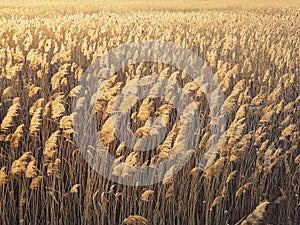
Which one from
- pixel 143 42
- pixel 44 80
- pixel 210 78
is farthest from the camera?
pixel 143 42

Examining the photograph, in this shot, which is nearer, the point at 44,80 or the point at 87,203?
the point at 87,203

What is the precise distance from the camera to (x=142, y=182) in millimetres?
3008

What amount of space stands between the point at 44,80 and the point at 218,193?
251cm

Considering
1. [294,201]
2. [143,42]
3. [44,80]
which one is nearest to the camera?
[294,201]

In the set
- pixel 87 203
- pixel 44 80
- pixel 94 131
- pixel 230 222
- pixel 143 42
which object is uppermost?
pixel 143 42

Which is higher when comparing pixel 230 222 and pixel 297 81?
pixel 297 81

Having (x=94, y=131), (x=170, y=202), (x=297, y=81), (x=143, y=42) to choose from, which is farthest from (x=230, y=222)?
(x=143, y=42)

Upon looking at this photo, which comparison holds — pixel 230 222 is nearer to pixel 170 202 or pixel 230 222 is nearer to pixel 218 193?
pixel 218 193

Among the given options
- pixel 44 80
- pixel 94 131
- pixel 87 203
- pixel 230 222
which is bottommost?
pixel 230 222

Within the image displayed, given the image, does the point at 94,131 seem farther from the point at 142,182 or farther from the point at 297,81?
the point at 297,81

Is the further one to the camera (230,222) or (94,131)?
(94,131)

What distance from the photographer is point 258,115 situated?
452 centimetres

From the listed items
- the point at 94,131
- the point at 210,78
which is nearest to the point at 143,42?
the point at 210,78

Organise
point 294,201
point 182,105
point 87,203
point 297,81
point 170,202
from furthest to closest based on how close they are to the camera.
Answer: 1. point 297,81
2. point 182,105
3. point 294,201
4. point 170,202
5. point 87,203
